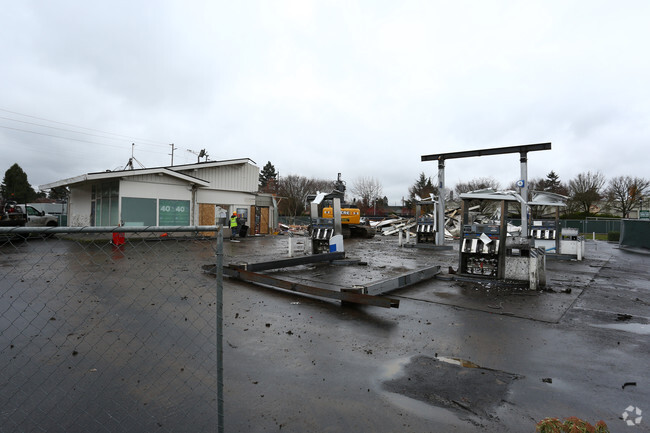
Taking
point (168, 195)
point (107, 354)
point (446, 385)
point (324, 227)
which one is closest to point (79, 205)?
point (168, 195)

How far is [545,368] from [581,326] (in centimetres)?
220

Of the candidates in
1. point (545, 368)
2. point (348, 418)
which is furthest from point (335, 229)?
point (348, 418)

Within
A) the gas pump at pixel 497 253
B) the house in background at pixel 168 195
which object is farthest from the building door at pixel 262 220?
the gas pump at pixel 497 253

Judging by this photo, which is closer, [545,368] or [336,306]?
[545,368]

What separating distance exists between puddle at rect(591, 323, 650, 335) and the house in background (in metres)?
15.5

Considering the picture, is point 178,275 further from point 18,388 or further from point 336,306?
point 18,388

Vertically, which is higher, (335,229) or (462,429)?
(335,229)

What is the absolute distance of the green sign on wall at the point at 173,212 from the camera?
71.4ft

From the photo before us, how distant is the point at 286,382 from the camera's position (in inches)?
143

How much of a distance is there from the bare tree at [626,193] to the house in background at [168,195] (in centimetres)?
4784

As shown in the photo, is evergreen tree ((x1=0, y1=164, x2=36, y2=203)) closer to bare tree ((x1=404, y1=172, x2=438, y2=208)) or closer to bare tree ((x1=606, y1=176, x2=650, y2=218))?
bare tree ((x1=404, y1=172, x2=438, y2=208))

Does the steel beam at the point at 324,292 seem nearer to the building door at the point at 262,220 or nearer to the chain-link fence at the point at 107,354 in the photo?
the chain-link fence at the point at 107,354

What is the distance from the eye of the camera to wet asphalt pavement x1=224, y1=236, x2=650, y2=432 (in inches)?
121

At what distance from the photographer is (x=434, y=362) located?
4215 mm
